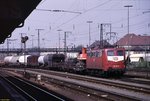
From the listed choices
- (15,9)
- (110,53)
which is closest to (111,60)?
(110,53)

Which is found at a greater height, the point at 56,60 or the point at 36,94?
the point at 56,60

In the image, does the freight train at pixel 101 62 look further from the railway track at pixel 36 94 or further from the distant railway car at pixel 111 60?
the railway track at pixel 36 94

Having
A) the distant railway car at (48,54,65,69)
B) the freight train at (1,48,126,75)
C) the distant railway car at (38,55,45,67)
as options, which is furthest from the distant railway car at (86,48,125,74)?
the distant railway car at (38,55,45,67)

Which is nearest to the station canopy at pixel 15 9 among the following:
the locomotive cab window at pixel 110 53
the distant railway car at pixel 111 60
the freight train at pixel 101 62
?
the distant railway car at pixel 111 60

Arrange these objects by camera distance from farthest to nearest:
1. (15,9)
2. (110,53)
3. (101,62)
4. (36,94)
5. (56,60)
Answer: (56,60)
(101,62)
(110,53)
(36,94)
(15,9)

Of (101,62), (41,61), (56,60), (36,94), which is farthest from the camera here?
(41,61)

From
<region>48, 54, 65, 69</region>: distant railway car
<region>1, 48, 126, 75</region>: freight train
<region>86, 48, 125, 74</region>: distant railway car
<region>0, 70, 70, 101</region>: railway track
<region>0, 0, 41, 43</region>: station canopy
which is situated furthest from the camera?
<region>48, 54, 65, 69</region>: distant railway car

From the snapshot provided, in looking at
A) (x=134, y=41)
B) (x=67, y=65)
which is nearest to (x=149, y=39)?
(x=134, y=41)

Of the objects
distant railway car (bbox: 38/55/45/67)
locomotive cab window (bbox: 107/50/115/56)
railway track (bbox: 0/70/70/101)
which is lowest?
railway track (bbox: 0/70/70/101)

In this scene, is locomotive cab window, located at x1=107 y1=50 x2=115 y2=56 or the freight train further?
locomotive cab window, located at x1=107 y1=50 x2=115 y2=56

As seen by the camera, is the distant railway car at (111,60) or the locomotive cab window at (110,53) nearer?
the distant railway car at (111,60)

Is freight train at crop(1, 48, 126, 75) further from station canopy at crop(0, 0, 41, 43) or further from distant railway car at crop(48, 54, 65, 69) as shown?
station canopy at crop(0, 0, 41, 43)

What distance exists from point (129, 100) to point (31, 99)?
571cm

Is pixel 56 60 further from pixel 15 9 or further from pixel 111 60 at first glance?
pixel 15 9
